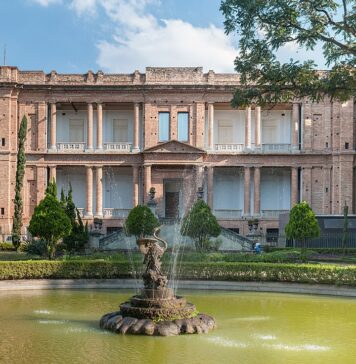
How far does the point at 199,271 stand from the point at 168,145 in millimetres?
20047

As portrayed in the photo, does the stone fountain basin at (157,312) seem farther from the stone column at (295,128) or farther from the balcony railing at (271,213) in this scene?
the stone column at (295,128)

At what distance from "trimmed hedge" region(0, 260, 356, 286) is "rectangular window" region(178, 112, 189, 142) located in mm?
20892

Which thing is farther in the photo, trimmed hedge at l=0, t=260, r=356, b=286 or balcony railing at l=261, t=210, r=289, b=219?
balcony railing at l=261, t=210, r=289, b=219

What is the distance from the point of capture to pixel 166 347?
43.0ft

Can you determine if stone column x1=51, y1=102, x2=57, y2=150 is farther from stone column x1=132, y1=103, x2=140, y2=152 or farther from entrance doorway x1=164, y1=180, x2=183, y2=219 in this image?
entrance doorway x1=164, y1=180, x2=183, y2=219

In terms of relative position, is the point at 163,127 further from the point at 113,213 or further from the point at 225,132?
the point at 113,213

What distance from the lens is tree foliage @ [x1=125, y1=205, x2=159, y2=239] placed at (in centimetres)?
3294

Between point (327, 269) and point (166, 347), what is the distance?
10692 millimetres

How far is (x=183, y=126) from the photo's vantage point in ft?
144

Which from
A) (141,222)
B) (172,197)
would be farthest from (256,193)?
(141,222)

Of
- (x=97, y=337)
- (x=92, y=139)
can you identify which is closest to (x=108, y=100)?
(x=92, y=139)

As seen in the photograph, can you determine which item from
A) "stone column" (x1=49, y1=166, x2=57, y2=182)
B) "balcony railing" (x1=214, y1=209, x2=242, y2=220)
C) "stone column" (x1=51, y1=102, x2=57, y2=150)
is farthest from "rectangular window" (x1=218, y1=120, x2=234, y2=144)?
"stone column" (x1=49, y1=166, x2=57, y2=182)

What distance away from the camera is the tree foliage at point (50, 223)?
2689 cm

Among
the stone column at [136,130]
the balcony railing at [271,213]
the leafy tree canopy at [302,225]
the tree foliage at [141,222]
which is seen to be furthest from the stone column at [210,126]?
the leafy tree canopy at [302,225]
